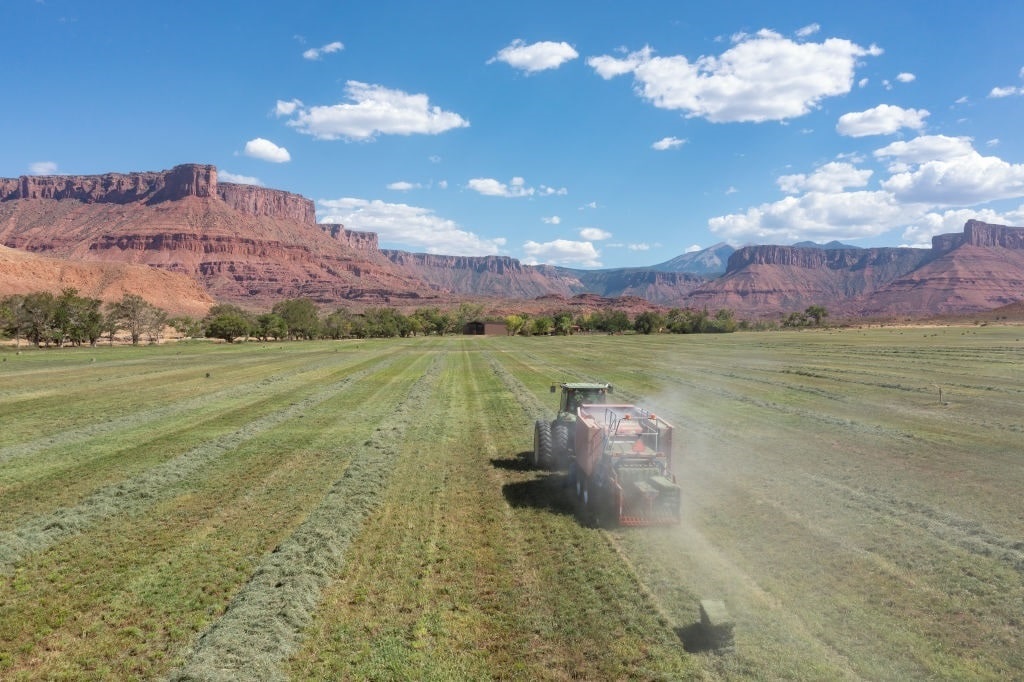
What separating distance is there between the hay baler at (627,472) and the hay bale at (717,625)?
3.82 m

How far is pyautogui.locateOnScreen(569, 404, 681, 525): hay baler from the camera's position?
10.9 meters

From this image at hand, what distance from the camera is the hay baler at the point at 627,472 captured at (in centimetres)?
1090

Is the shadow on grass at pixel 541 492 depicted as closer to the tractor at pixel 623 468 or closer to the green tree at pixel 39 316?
the tractor at pixel 623 468

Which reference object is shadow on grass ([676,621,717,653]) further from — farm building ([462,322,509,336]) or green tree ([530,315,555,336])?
farm building ([462,322,509,336])

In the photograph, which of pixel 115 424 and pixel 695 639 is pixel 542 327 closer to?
pixel 115 424

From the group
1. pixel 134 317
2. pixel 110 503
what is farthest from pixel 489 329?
pixel 110 503

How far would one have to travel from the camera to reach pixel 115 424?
22.1 m

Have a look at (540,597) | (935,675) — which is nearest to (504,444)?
(540,597)

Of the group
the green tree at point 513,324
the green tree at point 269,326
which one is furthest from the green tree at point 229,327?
the green tree at point 513,324

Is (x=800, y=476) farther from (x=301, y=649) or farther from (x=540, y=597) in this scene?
(x=301, y=649)

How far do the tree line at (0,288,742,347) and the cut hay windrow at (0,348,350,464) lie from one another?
69.7 meters

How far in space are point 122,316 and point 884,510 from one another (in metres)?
120

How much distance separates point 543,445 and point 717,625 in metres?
8.39

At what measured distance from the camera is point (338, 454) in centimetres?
1739
